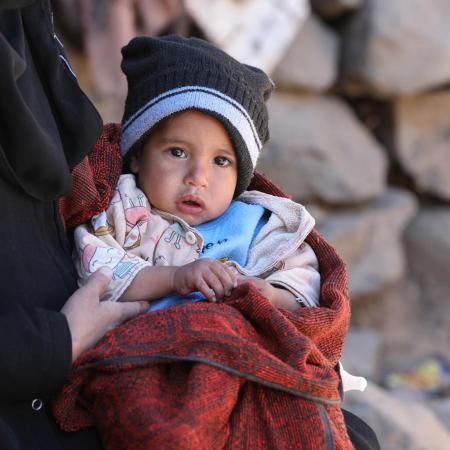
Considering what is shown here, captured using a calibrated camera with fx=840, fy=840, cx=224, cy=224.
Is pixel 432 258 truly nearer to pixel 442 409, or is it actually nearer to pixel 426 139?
pixel 426 139

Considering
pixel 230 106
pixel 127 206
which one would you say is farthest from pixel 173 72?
pixel 127 206

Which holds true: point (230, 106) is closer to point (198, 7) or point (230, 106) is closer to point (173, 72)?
point (173, 72)

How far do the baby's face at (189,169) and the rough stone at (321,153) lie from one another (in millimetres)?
2864

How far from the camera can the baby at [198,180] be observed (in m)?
1.93

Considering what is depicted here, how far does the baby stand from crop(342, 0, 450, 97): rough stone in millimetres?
3270

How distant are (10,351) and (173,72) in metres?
0.88

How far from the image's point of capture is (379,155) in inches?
220

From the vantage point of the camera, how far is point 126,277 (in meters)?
1.77

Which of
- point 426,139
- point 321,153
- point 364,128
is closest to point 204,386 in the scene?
point 321,153

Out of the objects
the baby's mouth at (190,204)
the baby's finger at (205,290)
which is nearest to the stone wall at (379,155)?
the baby's mouth at (190,204)

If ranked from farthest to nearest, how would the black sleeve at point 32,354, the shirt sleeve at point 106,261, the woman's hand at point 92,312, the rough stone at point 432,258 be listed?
the rough stone at point 432,258, the shirt sleeve at point 106,261, the woman's hand at point 92,312, the black sleeve at point 32,354

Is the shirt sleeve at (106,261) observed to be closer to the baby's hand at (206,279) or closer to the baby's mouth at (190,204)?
the baby's hand at (206,279)

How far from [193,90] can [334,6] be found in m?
3.52

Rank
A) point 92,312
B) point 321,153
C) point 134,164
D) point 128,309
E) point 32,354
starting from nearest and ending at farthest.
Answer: point 32,354, point 92,312, point 128,309, point 134,164, point 321,153
